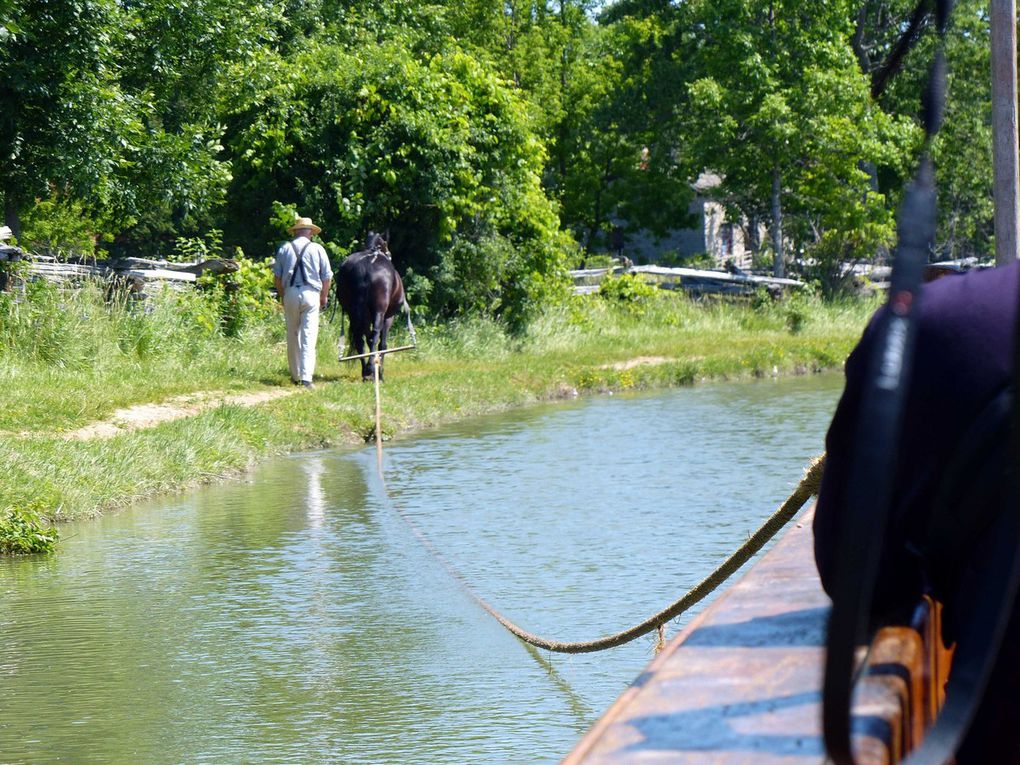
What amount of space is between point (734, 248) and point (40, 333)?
134ft

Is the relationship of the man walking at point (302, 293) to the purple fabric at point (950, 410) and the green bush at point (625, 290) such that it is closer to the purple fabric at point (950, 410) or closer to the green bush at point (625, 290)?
the green bush at point (625, 290)

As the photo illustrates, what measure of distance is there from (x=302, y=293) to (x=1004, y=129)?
9.34 metres

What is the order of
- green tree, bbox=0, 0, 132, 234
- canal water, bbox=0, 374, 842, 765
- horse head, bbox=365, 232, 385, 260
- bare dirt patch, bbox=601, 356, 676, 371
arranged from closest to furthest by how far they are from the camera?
canal water, bbox=0, 374, 842, 765
green tree, bbox=0, 0, 132, 234
horse head, bbox=365, 232, 385, 260
bare dirt patch, bbox=601, 356, 676, 371

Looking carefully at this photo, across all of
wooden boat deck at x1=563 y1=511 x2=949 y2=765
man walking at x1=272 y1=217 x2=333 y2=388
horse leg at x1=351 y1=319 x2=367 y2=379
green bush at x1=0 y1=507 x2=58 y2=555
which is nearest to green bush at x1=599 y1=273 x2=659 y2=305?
horse leg at x1=351 y1=319 x2=367 y2=379

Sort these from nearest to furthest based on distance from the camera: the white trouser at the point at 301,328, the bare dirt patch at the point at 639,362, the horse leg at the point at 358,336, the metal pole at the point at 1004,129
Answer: the metal pole at the point at 1004,129 → the white trouser at the point at 301,328 → the horse leg at the point at 358,336 → the bare dirt patch at the point at 639,362

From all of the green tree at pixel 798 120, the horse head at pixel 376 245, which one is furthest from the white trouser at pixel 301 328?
the green tree at pixel 798 120

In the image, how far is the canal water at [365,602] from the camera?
6.23 m

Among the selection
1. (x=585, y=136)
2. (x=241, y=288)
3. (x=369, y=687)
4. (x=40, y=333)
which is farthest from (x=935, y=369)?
(x=585, y=136)

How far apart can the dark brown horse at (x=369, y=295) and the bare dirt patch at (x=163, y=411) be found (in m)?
1.56

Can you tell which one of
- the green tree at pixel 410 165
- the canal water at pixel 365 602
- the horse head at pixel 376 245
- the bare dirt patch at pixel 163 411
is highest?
the green tree at pixel 410 165

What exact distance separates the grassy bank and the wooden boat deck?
26.1 feet

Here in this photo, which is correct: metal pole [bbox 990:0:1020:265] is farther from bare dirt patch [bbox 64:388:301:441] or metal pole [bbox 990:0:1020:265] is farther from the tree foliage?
bare dirt patch [bbox 64:388:301:441]

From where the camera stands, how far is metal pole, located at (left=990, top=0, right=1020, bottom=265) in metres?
10.3

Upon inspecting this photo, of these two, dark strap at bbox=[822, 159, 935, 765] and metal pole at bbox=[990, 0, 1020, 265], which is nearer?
dark strap at bbox=[822, 159, 935, 765]
